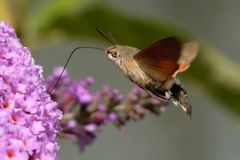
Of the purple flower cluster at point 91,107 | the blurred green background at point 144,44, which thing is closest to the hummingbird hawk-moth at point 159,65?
the purple flower cluster at point 91,107

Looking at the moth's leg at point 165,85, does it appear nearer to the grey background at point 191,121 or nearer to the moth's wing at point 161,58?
the moth's wing at point 161,58

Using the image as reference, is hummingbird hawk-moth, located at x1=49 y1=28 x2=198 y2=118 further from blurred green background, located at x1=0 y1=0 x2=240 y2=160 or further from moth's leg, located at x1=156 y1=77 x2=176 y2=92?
blurred green background, located at x1=0 y1=0 x2=240 y2=160

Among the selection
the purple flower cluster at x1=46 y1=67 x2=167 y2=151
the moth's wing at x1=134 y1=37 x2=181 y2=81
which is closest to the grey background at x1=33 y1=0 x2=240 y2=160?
the purple flower cluster at x1=46 y1=67 x2=167 y2=151

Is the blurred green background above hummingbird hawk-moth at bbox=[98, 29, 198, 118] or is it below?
below

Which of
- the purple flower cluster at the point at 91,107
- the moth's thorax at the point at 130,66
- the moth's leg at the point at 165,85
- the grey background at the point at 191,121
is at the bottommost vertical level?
the grey background at the point at 191,121

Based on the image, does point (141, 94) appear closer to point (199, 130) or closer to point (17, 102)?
point (17, 102)

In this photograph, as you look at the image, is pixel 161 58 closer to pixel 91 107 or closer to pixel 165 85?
pixel 165 85

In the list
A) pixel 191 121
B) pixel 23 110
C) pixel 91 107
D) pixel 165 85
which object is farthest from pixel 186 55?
pixel 191 121
